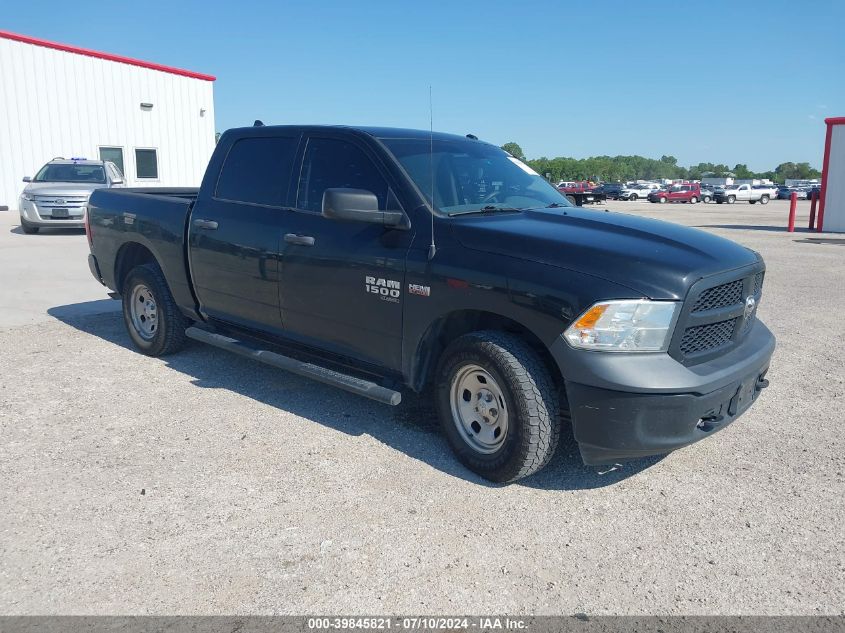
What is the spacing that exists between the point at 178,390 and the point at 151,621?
2.83 meters

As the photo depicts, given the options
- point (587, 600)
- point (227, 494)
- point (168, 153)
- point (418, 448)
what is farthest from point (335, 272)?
point (168, 153)

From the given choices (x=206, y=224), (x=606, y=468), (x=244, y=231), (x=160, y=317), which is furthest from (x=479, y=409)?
(x=160, y=317)

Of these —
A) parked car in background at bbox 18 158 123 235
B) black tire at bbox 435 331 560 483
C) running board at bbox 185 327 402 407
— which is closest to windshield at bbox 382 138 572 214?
black tire at bbox 435 331 560 483

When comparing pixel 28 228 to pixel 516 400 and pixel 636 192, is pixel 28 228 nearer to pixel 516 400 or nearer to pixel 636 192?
pixel 516 400

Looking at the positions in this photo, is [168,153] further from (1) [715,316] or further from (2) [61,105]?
(1) [715,316]

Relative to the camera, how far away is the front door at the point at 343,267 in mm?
4086

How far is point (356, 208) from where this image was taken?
3.90m

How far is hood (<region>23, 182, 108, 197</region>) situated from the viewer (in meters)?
15.9

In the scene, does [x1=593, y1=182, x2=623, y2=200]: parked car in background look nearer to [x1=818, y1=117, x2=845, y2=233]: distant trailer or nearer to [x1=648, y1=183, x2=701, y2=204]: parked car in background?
[x1=648, y1=183, x2=701, y2=204]: parked car in background

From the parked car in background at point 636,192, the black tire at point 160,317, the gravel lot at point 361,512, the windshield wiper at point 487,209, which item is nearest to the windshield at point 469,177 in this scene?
the windshield wiper at point 487,209

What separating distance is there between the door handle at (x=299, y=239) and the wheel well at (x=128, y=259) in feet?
7.15

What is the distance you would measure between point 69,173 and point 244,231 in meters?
14.5

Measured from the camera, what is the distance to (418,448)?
425 cm

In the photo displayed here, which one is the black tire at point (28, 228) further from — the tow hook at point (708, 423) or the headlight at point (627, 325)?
the tow hook at point (708, 423)
